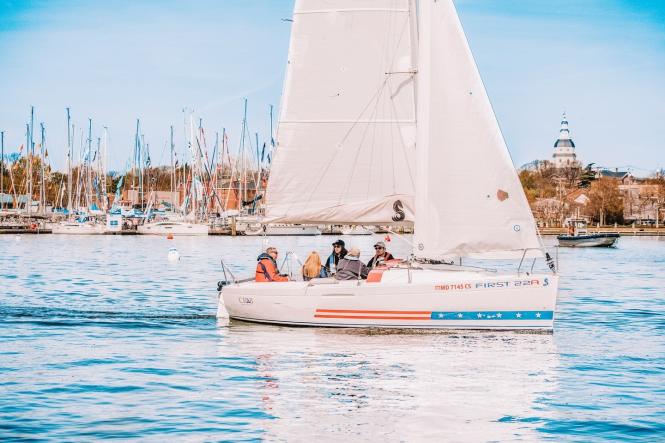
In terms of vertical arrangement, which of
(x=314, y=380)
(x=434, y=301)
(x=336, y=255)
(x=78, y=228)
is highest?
(x=78, y=228)

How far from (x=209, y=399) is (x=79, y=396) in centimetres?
216

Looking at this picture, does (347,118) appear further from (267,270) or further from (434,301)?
(434,301)

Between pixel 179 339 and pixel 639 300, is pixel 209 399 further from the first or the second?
pixel 639 300

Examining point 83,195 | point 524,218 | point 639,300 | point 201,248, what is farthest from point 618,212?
point 524,218

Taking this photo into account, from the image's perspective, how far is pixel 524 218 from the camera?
2277 cm

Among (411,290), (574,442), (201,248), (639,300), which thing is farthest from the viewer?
(201,248)

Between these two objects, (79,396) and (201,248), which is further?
(201,248)

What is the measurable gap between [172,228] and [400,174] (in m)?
98.6

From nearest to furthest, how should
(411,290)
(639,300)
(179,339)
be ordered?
(411,290)
(179,339)
(639,300)

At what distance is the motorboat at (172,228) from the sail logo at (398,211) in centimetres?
9628

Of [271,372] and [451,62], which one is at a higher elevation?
[451,62]

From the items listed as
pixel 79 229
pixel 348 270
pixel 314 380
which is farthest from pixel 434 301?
pixel 79 229

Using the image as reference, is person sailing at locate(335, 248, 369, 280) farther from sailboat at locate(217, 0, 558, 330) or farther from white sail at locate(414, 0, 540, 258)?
white sail at locate(414, 0, 540, 258)

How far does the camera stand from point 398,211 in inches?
950
